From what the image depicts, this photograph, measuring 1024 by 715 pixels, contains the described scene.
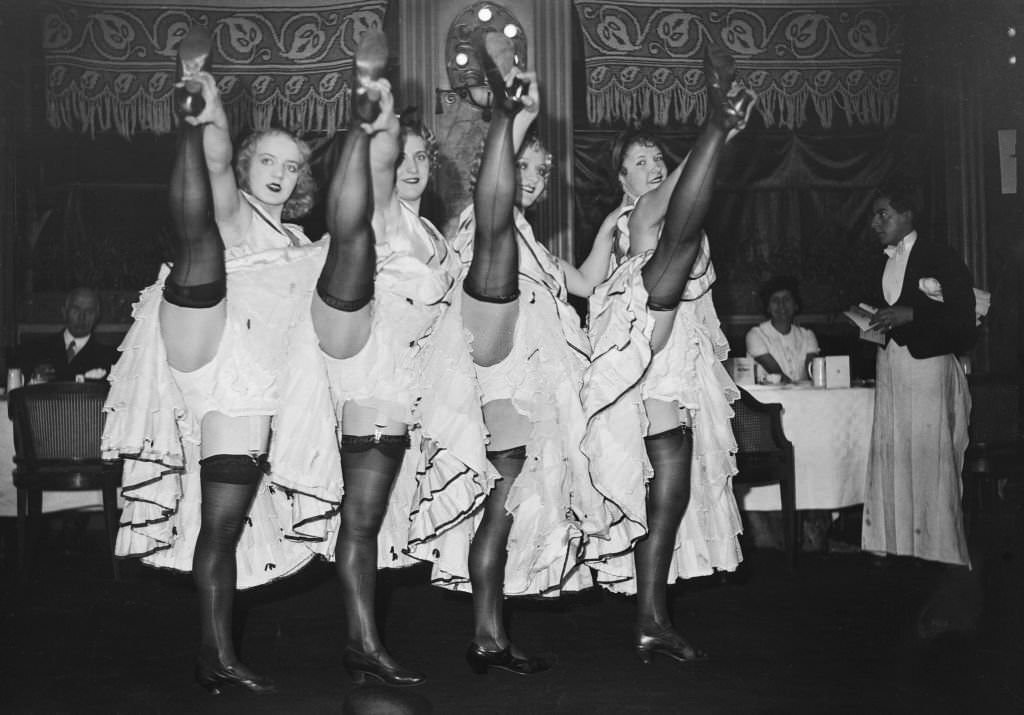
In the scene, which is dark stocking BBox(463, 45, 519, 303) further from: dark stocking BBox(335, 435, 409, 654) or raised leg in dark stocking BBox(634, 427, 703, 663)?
raised leg in dark stocking BBox(634, 427, 703, 663)

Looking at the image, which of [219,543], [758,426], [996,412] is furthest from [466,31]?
[219,543]

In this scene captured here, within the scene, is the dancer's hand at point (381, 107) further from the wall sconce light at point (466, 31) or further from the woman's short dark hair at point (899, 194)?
the wall sconce light at point (466, 31)

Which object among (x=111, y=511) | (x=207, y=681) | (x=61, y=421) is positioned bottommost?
(x=207, y=681)

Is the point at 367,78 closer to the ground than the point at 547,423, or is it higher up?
higher up

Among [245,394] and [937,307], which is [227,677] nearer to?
[245,394]

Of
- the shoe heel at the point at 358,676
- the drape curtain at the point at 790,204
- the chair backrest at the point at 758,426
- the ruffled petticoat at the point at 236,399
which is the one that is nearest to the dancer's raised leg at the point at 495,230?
the ruffled petticoat at the point at 236,399

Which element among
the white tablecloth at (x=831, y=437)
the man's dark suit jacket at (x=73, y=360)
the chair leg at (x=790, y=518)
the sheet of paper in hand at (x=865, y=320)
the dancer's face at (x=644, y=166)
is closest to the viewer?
the dancer's face at (x=644, y=166)

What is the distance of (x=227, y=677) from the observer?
2.88 m

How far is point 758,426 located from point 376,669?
8.36 ft

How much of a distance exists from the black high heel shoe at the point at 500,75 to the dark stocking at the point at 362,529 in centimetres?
99

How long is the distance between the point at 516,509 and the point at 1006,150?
6.45m

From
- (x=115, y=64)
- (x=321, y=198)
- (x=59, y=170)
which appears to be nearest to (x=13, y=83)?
(x=59, y=170)

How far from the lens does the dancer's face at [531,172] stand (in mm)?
3277

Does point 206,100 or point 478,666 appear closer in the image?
point 206,100
